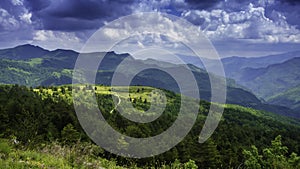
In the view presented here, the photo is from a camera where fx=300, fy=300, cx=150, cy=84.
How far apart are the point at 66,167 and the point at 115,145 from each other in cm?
3318

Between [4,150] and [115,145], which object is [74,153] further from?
[115,145]

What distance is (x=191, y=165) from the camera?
14.6 metres

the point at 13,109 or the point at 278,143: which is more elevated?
the point at 278,143

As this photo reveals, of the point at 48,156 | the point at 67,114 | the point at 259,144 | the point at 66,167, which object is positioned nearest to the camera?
the point at 66,167

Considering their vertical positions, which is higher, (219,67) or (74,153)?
(219,67)

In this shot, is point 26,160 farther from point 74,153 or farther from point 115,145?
point 115,145

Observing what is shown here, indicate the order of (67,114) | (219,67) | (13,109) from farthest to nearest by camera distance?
(67,114)
(13,109)
(219,67)

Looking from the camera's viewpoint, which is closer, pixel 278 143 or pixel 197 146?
pixel 278 143

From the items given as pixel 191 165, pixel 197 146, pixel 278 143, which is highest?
pixel 191 165

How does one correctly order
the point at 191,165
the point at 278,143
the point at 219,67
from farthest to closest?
the point at 278,143, the point at 219,67, the point at 191,165

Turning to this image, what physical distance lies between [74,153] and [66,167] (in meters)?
1.76

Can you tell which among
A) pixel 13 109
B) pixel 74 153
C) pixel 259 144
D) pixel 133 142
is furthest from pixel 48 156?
pixel 259 144

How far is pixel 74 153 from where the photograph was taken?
12.3 metres

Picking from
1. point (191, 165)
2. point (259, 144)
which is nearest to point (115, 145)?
point (191, 165)
